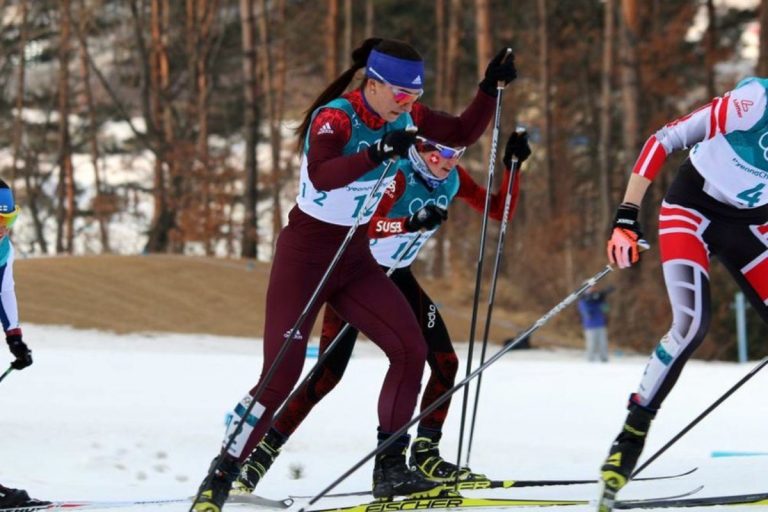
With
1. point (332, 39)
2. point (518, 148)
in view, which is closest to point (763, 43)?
point (332, 39)

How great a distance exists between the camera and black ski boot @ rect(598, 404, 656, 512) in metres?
4.46

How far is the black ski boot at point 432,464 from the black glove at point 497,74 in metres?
1.61

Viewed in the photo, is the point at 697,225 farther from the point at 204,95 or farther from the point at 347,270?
the point at 204,95

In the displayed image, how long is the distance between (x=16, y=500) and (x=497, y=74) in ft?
9.75

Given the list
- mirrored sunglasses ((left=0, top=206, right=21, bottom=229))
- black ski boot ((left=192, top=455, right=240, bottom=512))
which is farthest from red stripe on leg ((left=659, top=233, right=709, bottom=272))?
mirrored sunglasses ((left=0, top=206, right=21, bottom=229))

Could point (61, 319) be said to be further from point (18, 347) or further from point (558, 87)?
point (558, 87)

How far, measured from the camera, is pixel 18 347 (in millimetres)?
6039

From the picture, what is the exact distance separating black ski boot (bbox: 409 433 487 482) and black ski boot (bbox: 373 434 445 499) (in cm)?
38

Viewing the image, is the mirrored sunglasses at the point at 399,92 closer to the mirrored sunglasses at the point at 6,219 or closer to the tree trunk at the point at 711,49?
the mirrored sunglasses at the point at 6,219

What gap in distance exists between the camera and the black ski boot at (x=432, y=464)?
18.7 feet

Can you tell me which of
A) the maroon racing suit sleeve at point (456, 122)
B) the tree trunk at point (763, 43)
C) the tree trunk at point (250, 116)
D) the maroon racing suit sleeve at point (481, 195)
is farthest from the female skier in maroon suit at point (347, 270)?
the tree trunk at point (250, 116)

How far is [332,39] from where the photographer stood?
2958cm

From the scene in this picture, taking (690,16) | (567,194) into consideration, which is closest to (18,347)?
(690,16)

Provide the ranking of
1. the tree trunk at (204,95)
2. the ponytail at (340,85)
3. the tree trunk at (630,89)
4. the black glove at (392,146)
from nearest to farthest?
the black glove at (392,146) < the ponytail at (340,85) < the tree trunk at (630,89) < the tree trunk at (204,95)
